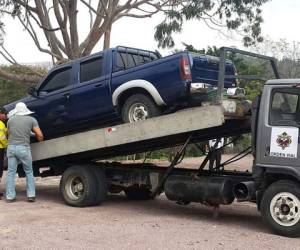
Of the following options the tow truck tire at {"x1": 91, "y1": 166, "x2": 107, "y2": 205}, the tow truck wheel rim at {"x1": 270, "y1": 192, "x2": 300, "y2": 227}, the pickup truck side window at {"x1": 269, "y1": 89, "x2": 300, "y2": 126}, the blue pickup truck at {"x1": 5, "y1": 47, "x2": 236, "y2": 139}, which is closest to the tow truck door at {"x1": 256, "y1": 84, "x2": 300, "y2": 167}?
the pickup truck side window at {"x1": 269, "y1": 89, "x2": 300, "y2": 126}

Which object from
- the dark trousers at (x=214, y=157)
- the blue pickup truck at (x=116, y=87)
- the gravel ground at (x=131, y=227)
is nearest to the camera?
the gravel ground at (x=131, y=227)

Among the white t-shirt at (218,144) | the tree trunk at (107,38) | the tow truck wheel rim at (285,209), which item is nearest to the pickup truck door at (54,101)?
the white t-shirt at (218,144)

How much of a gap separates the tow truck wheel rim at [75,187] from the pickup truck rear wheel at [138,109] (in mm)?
1634

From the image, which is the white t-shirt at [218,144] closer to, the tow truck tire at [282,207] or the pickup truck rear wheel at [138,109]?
the pickup truck rear wheel at [138,109]

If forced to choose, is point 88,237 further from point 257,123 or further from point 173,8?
point 173,8

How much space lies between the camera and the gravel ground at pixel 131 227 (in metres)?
7.16

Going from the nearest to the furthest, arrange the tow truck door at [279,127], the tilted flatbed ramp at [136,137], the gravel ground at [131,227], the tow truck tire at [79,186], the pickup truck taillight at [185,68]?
the gravel ground at [131,227] < the tow truck door at [279,127] < the tilted flatbed ramp at [136,137] < the pickup truck taillight at [185,68] < the tow truck tire at [79,186]

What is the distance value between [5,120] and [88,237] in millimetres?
4645

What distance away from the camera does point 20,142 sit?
10.5 metres

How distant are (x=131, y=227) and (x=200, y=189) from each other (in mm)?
1305

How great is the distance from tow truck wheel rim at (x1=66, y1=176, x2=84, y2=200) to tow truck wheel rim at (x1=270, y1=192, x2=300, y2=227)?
3.82 meters

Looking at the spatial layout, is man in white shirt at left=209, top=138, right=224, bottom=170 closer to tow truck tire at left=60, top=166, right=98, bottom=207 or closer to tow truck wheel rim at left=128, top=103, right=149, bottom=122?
tow truck wheel rim at left=128, top=103, right=149, bottom=122

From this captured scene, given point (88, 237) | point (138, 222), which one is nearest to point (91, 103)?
point (138, 222)

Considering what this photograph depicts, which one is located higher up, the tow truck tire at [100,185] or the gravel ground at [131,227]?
the tow truck tire at [100,185]
